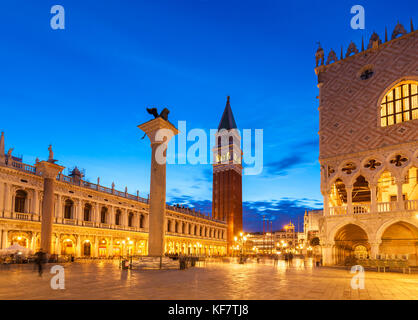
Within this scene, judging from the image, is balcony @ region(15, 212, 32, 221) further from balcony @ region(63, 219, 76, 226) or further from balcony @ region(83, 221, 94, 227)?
balcony @ region(83, 221, 94, 227)

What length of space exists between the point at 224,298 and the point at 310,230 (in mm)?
59517

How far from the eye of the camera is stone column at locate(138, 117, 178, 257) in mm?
23297

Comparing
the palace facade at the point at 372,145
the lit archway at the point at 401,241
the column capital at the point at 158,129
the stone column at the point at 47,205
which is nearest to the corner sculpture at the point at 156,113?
the column capital at the point at 158,129

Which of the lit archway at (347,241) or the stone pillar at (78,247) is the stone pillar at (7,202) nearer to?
the stone pillar at (78,247)

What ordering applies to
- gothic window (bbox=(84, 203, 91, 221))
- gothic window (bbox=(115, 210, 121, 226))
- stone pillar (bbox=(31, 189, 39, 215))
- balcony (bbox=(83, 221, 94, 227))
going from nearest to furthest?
stone pillar (bbox=(31, 189, 39, 215)) → balcony (bbox=(83, 221, 94, 227)) → gothic window (bbox=(84, 203, 91, 221)) → gothic window (bbox=(115, 210, 121, 226))

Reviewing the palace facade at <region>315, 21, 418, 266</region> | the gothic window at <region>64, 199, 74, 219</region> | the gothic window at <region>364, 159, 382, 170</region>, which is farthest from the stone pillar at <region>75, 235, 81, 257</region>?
the gothic window at <region>364, 159, 382, 170</region>

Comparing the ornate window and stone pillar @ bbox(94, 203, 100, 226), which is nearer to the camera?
stone pillar @ bbox(94, 203, 100, 226)

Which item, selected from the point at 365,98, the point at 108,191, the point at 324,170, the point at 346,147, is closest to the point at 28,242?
the point at 108,191

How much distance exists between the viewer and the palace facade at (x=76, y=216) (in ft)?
113

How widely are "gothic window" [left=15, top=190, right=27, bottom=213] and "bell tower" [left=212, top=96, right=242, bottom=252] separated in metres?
62.6

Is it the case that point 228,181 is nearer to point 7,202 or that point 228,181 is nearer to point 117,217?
point 117,217

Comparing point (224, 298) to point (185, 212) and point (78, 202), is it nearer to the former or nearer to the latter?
point (78, 202)

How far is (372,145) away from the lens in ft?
97.7

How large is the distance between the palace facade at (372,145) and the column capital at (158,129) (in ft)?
52.1
